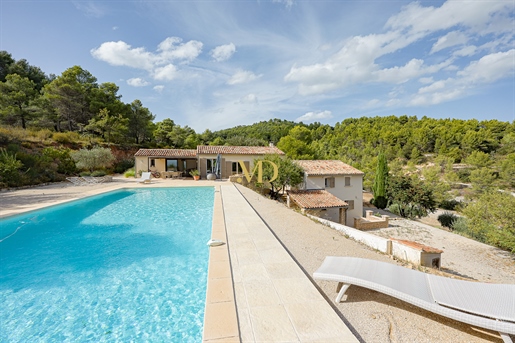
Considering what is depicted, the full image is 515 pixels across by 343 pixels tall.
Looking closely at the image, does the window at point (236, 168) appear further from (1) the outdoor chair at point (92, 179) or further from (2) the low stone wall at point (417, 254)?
(2) the low stone wall at point (417, 254)

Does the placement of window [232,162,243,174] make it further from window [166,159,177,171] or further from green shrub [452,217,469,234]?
green shrub [452,217,469,234]

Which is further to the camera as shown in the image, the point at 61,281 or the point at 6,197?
the point at 6,197

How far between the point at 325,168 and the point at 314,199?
4.39m

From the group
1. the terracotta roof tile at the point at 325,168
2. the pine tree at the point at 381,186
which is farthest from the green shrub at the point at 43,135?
the pine tree at the point at 381,186

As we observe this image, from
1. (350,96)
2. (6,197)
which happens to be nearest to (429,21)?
(350,96)

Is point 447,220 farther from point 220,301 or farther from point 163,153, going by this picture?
point 163,153

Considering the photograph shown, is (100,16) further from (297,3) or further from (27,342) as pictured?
(27,342)

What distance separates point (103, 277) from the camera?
18.0 ft

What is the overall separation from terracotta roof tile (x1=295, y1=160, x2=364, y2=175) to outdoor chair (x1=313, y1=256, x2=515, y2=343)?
50.1 ft

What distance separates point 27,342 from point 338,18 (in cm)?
1850

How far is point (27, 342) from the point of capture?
3580mm

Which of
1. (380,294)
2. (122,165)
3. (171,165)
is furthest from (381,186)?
(122,165)

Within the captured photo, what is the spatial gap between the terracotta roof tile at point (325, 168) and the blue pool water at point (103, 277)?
11.2m

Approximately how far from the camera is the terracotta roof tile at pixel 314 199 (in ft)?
53.1
